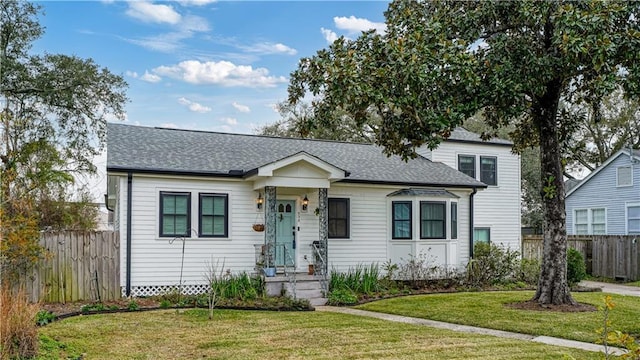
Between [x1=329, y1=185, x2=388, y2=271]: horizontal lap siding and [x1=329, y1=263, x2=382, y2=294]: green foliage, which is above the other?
[x1=329, y1=185, x2=388, y2=271]: horizontal lap siding

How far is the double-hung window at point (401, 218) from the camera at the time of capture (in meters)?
16.4

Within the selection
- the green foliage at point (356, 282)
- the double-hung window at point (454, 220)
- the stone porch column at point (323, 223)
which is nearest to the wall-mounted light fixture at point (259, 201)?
the stone porch column at point (323, 223)

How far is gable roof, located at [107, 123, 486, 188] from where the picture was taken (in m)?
14.0

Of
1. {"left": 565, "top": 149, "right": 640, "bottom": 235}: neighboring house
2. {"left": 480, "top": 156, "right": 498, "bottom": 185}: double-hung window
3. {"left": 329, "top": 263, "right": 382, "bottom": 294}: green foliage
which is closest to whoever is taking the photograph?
{"left": 329, "top": 263, "right": 382, "bottom": 294}: green foliage

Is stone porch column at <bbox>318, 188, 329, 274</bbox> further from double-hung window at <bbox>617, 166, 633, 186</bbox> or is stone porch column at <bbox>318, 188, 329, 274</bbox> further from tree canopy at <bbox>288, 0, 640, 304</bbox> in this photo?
double-hung window at <bbox>617, 166, 633, 186</bbox>

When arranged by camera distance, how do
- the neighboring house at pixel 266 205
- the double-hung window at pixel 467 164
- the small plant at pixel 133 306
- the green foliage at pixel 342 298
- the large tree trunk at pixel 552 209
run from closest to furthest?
1. the small plant at pixel 133 306
2. the large tree trunk at pixel 552 209
3. the green foliage at pixel 342 298
4. the neighboring house at pixel 266 205
5. the double-hung window at pixel 467 164

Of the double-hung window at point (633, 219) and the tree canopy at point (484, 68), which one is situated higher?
the tree canopy at point (484, 68)

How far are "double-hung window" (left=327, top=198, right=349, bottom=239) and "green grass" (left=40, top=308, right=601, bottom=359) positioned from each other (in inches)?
191

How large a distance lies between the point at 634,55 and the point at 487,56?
8.63 feet

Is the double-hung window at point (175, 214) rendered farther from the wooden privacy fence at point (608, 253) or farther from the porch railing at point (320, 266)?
the wooden privacy fence at point (608, 253)

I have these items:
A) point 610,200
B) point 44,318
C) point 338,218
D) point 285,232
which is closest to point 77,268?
point 44,318

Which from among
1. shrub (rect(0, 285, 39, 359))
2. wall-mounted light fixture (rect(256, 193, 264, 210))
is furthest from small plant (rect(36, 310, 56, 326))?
wall-mounted light fixture (rect(256, 193, 264, 210))

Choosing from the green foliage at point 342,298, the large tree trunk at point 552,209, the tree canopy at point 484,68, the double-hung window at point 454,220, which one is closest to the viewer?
the tree canopy at point 484,68

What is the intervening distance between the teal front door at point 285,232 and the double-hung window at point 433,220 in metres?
3.84
